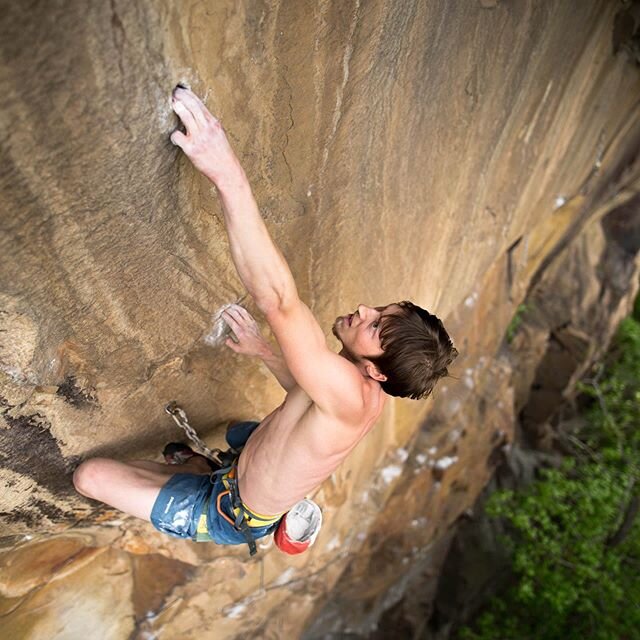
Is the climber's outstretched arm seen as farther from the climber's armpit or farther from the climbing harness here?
the climbing harness

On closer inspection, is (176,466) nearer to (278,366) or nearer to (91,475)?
(91,475)

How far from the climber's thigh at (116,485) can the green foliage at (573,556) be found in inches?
210

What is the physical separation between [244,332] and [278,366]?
0.76 ft

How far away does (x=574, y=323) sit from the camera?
7.70 metres

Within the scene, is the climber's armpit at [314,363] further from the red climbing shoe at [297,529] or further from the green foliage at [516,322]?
the green foliage at [516,322]

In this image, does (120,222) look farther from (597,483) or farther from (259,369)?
(597,483)

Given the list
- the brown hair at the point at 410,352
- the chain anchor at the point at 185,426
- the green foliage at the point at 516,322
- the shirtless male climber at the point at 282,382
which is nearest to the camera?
the shirtless male climber at the point at 282,382

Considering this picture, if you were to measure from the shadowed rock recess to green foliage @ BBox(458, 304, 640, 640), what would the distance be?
2.37m

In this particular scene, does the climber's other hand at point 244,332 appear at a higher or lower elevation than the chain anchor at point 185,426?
higher

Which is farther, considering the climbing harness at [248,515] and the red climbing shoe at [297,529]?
the red climbing shoe at [297,529]

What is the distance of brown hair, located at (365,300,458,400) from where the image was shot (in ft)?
6.43

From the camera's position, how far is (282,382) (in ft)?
8.45

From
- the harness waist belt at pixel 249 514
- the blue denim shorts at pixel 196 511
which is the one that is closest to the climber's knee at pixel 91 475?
the blue denim shorts at pixel 196 511

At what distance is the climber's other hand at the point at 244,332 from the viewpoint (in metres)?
2.39
